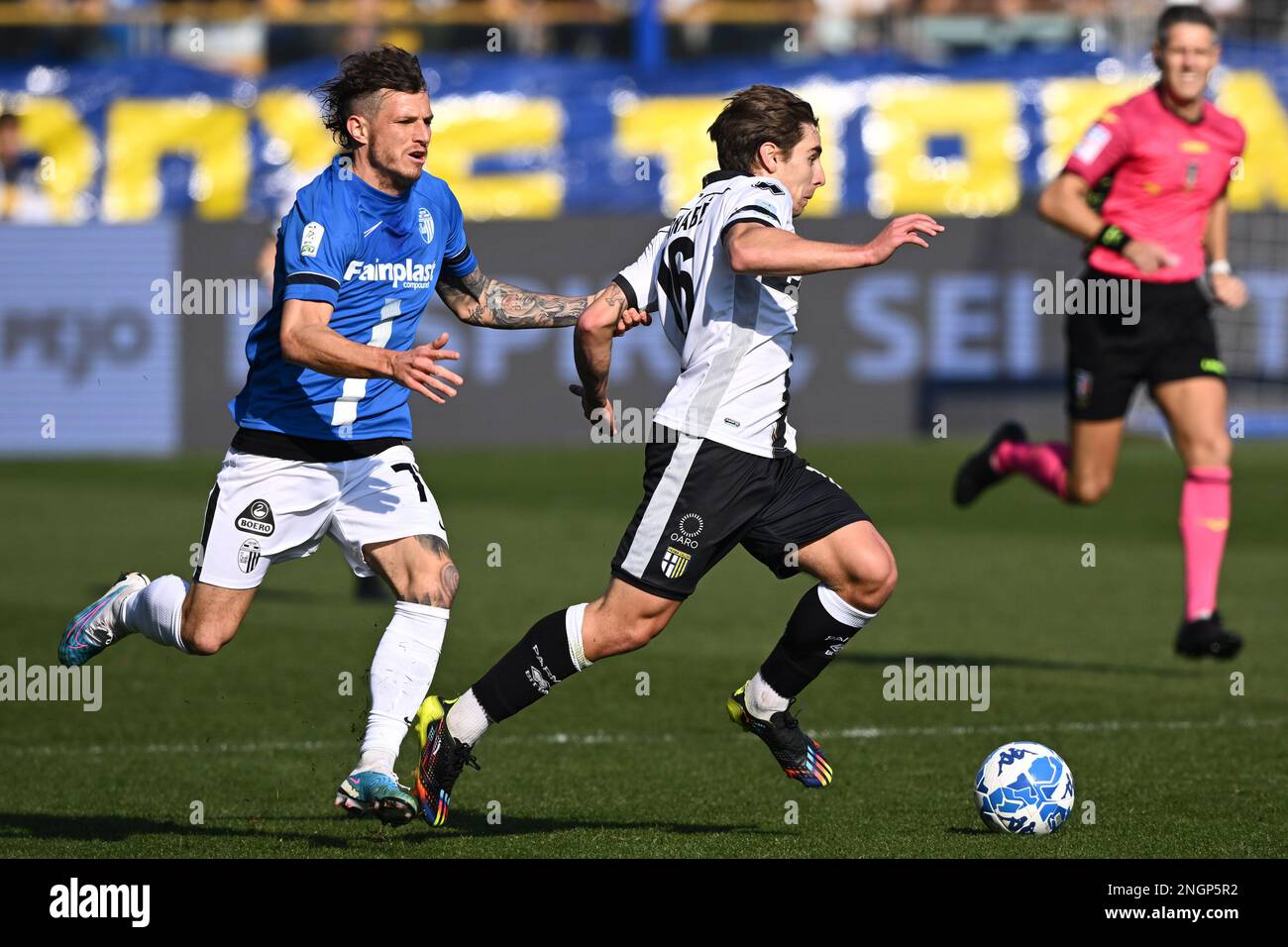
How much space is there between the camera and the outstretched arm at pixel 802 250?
523 cm

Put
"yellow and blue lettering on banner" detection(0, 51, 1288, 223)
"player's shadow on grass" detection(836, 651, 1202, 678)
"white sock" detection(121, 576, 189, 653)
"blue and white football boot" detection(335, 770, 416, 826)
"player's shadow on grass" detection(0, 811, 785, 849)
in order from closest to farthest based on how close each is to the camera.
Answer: "blue and white football boot" detection(335, 770, 416, 826) → "player's shadow on grass" detection(0, 811, 785, 849) → "white sock" detection(121, 576, 189, 653) → "player's shadow on grass" detection(836, 651, 1202, 678) → "yellow and blue lettering on banner" detection(0, 51, 1288, 223)

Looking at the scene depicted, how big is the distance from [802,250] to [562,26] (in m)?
18.0

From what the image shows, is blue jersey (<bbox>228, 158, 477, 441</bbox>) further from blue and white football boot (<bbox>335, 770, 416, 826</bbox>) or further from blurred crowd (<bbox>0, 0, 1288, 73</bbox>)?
blurred crowd (<bbox>0, 0, 1288, 73</bbox>)

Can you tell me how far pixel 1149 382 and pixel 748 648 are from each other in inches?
90.7

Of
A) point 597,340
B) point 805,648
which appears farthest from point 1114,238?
point 597,340

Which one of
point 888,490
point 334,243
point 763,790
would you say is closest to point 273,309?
point 334,243

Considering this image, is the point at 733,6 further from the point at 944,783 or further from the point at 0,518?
the point at 944,783

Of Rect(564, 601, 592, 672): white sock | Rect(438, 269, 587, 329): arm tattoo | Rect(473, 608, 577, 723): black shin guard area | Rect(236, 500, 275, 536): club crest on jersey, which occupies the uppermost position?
Rect(438, 269, 587, 329): arm tattoo

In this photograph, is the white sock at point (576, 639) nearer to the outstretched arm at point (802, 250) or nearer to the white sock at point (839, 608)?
the white sock at point (839, 608)

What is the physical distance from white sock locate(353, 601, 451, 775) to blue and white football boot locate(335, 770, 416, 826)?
0.16m

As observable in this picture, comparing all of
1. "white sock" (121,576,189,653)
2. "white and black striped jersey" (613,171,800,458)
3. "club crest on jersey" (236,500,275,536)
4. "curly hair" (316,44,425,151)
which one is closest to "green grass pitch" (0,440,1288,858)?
"white sock" (121,576,189,653)

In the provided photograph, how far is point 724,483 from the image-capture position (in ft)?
19.2

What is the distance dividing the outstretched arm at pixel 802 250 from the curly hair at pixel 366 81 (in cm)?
108

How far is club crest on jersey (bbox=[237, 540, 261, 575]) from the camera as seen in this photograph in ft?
19.9
